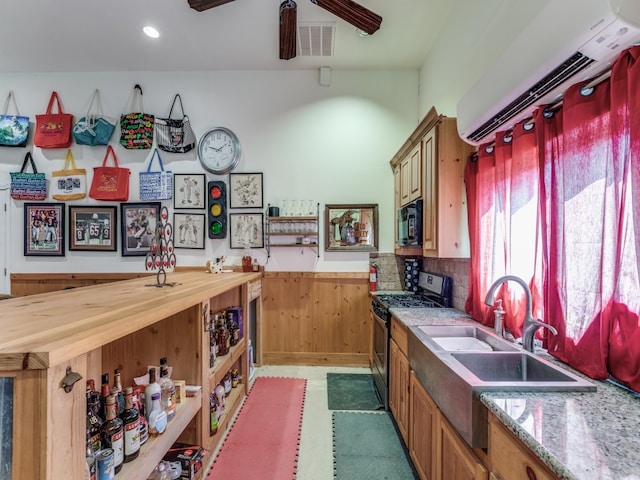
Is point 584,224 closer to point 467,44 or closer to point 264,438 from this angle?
point 467,44

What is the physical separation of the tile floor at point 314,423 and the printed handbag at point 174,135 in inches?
112

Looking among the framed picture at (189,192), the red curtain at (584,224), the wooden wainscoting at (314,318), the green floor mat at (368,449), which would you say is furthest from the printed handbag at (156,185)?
the red curtain at (584,224)

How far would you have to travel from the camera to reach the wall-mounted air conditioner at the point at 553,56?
100 centimetres

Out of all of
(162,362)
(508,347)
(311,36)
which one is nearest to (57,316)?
(162,362)

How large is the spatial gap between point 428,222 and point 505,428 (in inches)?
68.7

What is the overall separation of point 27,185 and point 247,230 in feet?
8.97

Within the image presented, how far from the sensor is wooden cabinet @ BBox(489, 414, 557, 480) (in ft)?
2.83

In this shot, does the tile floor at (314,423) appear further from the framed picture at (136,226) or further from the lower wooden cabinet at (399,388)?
the framed picture at (136,226)

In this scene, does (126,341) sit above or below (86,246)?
below

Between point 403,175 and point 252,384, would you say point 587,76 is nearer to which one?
point 403,175

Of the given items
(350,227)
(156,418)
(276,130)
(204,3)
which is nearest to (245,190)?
(276,130)

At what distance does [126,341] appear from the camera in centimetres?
180

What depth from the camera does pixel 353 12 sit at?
2.37 meters

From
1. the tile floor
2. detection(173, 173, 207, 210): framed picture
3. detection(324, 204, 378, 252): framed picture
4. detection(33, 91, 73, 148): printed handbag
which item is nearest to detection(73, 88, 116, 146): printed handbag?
detection(33, 91, 73, 148): printed handbag
